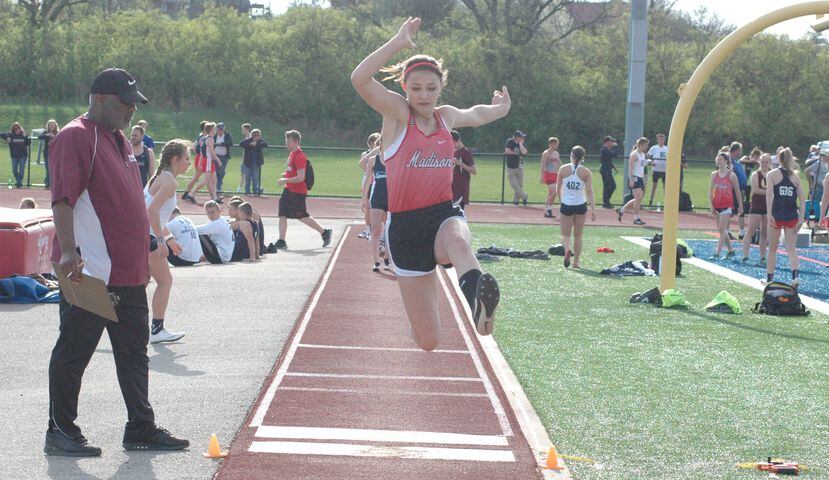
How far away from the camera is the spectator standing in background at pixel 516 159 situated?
96.0ft

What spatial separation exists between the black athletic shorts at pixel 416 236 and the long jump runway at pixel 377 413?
1.20 metres

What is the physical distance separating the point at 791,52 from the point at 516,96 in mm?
14940

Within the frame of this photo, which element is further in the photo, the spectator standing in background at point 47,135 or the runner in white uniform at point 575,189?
the spectator standing in background at point 47,135

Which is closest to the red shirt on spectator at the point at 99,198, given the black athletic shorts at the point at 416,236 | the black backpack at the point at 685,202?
the black athletic shorts at the point at 416,236

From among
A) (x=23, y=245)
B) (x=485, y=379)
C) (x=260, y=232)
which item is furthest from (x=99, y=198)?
(x=260, y=232)

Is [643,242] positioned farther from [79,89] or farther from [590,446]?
[79,89]

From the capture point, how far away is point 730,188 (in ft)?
61.2

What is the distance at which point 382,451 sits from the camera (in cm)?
673

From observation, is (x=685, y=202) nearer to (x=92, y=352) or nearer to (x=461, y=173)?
(x=461, y=173)

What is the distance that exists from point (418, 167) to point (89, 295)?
212 centimetres

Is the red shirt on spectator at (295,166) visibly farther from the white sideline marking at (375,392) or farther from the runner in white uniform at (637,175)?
the white sideline marking at (375,392)

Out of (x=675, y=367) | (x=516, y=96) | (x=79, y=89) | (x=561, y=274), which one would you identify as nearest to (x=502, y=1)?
(x=516, y=96)

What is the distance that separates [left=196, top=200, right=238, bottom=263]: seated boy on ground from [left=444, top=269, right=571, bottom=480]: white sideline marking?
7.03m

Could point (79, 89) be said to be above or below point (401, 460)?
above
